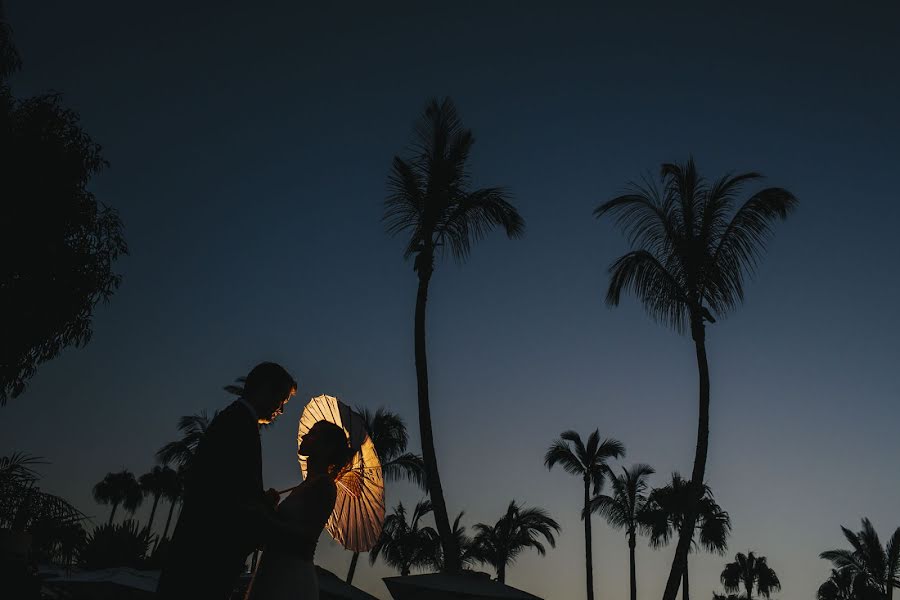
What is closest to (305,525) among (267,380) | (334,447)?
(334,447)

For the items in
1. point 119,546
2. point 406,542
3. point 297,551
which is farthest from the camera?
point 406,542

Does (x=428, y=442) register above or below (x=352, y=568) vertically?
above

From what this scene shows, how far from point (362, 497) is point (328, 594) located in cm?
1561

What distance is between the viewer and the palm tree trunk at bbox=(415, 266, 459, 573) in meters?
15.4

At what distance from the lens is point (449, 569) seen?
15320 millimetres

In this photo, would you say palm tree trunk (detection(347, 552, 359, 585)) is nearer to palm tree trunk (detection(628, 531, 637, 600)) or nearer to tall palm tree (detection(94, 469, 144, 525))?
palm tree trunk (detection(628, 531, 637, 600))

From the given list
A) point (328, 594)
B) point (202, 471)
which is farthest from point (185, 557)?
point (328, 594)

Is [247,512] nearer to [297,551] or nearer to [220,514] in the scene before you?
[220,514]

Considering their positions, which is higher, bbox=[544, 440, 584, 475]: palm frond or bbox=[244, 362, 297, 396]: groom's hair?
bbox=[544, 440, 584, 475]: palm frond

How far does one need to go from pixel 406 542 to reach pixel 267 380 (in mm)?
41889

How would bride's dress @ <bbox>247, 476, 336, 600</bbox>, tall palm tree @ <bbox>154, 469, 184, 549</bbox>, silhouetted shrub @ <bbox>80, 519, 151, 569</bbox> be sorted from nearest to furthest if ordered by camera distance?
bride's dress @ <bbox>247, 476, 336, 600</bbox>
silhouetted shrub @ <bbox>80, 519, 151, 569</bbox>
tall palm tree @ <bbox>154, 469, 184, 549</bbox>

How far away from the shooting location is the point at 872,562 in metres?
42.7

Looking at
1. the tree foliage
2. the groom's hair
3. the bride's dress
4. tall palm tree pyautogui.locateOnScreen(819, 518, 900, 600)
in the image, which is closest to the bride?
the bride's dress

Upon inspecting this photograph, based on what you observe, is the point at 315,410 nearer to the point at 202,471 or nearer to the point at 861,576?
the point at 202,471
